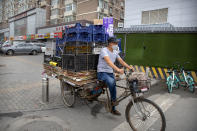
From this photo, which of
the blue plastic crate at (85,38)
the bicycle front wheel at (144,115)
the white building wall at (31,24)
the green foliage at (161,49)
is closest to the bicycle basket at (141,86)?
the bicycle front wheel at (144,115)

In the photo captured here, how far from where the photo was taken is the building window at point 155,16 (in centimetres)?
1448

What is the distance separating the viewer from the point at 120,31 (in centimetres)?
1122

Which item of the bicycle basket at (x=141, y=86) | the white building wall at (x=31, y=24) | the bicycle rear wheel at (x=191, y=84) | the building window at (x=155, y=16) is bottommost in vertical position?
the bicycle rear wheel at (x=191, y=84)

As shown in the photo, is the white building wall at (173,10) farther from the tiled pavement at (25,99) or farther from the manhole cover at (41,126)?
the manhole cover at (41,126)

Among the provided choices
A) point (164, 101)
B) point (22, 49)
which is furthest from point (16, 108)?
point (22, 49)

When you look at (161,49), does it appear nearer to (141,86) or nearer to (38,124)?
(141,86)

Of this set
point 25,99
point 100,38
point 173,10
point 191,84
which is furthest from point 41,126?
point 173,10

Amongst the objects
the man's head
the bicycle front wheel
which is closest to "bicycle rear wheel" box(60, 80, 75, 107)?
the man's head

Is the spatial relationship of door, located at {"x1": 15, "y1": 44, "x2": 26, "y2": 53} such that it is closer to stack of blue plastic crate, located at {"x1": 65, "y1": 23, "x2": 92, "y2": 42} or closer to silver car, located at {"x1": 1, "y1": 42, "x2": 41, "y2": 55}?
silver car, located at {"x1": 1, "y1": 42, "x2": 41, "y2": 55}

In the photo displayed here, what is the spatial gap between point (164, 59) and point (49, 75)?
23.6 feet

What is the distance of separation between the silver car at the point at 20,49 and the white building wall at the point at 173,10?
1427 cm

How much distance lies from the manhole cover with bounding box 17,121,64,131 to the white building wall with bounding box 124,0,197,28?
13876 mm

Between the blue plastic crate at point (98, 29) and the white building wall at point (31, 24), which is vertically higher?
the white building wall at point (31, 24)

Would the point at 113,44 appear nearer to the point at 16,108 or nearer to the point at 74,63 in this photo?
the point at 74,63
